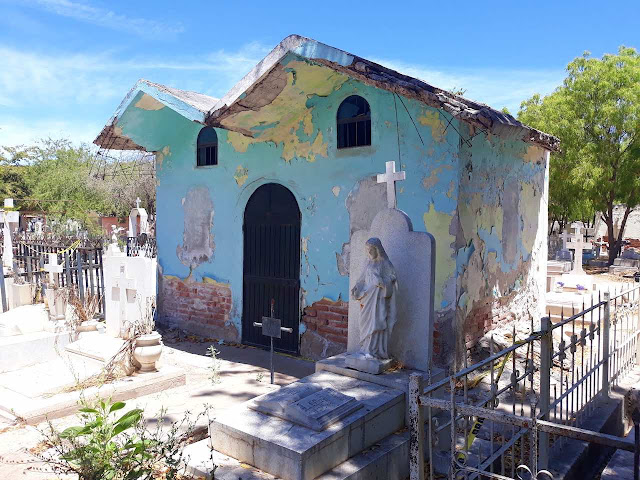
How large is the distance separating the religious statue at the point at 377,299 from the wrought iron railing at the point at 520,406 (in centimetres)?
75

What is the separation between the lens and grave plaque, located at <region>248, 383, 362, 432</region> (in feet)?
12.8

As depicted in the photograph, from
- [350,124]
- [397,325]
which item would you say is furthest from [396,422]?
[350,124]

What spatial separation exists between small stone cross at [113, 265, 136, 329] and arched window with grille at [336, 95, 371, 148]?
371 centimetres

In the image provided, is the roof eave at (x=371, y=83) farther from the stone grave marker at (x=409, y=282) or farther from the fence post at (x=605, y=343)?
the fence post at (x=605, y=343)

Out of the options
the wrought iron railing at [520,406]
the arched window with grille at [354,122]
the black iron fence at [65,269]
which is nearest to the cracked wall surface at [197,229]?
the black iron fence at [65,269]

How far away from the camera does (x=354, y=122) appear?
7.02 m

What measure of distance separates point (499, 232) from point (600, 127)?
55.3 feet

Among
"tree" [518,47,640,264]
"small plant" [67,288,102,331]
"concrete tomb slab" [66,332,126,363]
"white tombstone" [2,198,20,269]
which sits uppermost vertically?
"tree" [518,47,640,264]

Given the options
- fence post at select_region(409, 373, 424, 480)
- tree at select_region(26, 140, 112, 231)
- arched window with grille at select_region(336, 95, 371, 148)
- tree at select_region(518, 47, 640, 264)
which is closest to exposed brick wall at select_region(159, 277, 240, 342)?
arched window with grille at select_region(336, 95, 371, 148)

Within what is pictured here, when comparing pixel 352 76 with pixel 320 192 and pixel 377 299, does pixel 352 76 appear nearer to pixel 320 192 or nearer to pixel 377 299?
pixel 320 192

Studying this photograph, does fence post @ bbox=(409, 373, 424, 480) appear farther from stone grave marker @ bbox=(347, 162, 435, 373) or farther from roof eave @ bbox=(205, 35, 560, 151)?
roof eave @ bbox=(205, 35, 560, 151)

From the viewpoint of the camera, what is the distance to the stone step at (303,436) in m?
3.57

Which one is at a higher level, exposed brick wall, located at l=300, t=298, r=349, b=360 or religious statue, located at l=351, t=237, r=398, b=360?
religious statue, located at l=351, t=237, r=398, b=360

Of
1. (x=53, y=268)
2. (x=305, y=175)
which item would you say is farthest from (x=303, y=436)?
(x=53, y=268)
